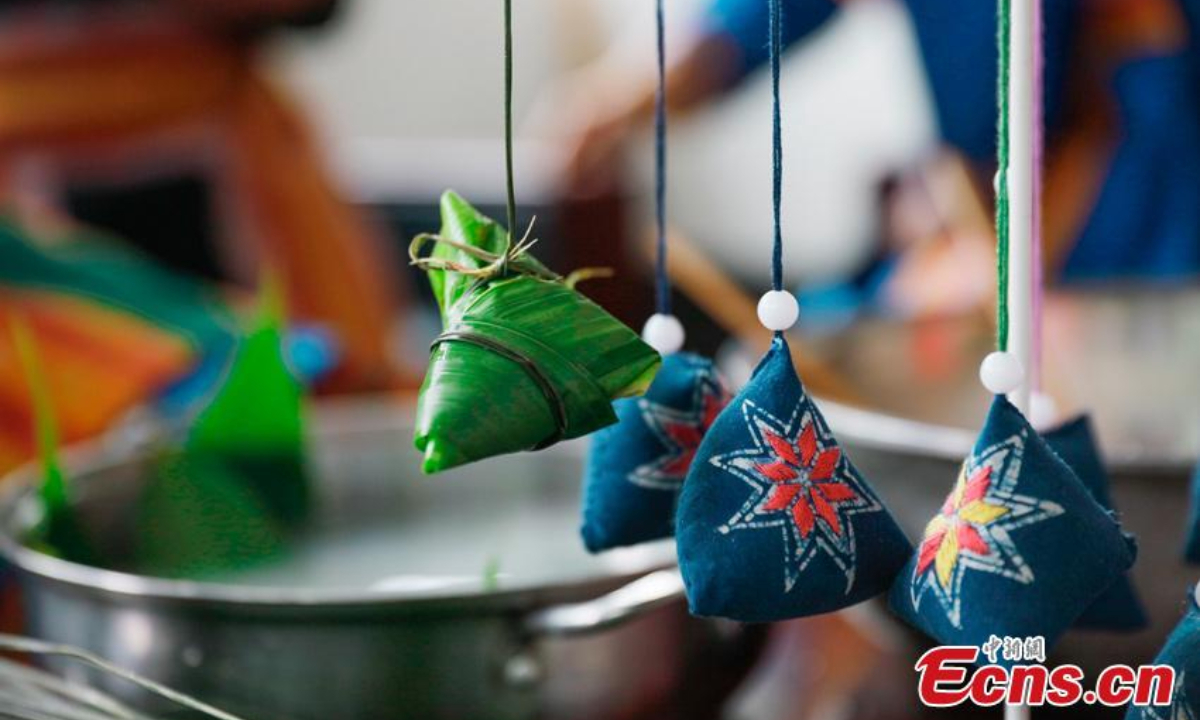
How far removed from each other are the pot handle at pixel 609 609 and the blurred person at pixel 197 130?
0.67m

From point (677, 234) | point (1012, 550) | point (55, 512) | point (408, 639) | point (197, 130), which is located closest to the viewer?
point (1012, 550)

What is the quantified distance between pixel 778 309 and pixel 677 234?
16.5 inches

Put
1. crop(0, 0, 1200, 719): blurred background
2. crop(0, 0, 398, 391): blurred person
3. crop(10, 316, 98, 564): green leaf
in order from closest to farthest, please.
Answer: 1. crop(10, 316, 98, 564): green leaf
2. crop(0, 0, 1200, 719): blurred background
3. crop(0, 0, 398, 391): blurred person

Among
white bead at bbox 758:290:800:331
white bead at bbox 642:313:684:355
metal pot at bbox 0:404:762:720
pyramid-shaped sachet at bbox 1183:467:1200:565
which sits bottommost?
metal pot at bbox 0:404:762:720

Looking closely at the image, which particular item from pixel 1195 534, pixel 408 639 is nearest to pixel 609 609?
pixel 408 639

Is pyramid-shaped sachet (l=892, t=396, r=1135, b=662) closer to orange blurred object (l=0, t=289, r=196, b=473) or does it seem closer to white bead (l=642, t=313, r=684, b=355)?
white bead (l=642, t=313, r=684, b=355)

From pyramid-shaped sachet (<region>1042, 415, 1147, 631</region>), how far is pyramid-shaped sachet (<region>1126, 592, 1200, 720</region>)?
0.08 meters

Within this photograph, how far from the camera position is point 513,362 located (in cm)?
30

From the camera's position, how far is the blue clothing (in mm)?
986

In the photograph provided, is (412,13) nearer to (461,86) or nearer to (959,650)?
(461,86)

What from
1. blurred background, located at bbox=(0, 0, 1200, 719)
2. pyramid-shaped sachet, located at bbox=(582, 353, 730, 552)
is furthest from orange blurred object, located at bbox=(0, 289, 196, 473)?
pyramid-shaped sachet, located at bbox=(582, 353, 730, 552)

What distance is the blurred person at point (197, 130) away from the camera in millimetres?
1113

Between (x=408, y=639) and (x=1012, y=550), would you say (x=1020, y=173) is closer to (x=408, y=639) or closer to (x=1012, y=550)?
(x=1012, y=550)

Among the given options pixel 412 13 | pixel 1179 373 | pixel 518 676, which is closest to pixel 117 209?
pixel 412 13
